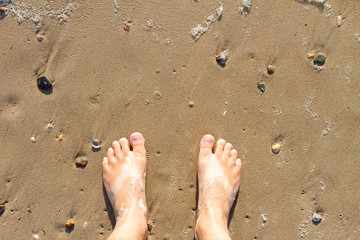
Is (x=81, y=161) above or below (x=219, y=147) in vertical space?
below

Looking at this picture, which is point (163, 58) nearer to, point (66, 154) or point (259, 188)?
point (66, 154)

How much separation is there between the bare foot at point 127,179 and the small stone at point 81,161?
0.19 metres

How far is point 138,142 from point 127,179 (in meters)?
0.42

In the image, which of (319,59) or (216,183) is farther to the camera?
(216,183)

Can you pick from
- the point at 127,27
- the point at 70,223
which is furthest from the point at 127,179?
the point at 127,27

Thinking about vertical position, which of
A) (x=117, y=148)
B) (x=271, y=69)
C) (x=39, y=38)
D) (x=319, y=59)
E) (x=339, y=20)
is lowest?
(x=117, y=148)

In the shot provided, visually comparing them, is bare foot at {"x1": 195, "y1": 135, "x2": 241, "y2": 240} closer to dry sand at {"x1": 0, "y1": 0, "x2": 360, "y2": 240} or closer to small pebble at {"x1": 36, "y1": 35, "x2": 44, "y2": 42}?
dry sand at {"x1": 0, "y1": 0, "x2": 360, "y2": 240}

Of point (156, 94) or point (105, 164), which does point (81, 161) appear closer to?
point (105, 164)

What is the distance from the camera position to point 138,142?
277 cm

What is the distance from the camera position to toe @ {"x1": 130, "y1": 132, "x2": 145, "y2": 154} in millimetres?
2768

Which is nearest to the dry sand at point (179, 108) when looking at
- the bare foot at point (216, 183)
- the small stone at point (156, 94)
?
the small stone at point (156, 94)

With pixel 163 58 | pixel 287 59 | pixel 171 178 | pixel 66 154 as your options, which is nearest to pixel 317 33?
pixel 287 59

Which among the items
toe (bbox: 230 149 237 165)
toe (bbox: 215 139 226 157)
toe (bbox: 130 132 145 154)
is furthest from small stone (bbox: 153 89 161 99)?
toe (bbox: 230 149 237 165)

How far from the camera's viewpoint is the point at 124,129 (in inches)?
110
